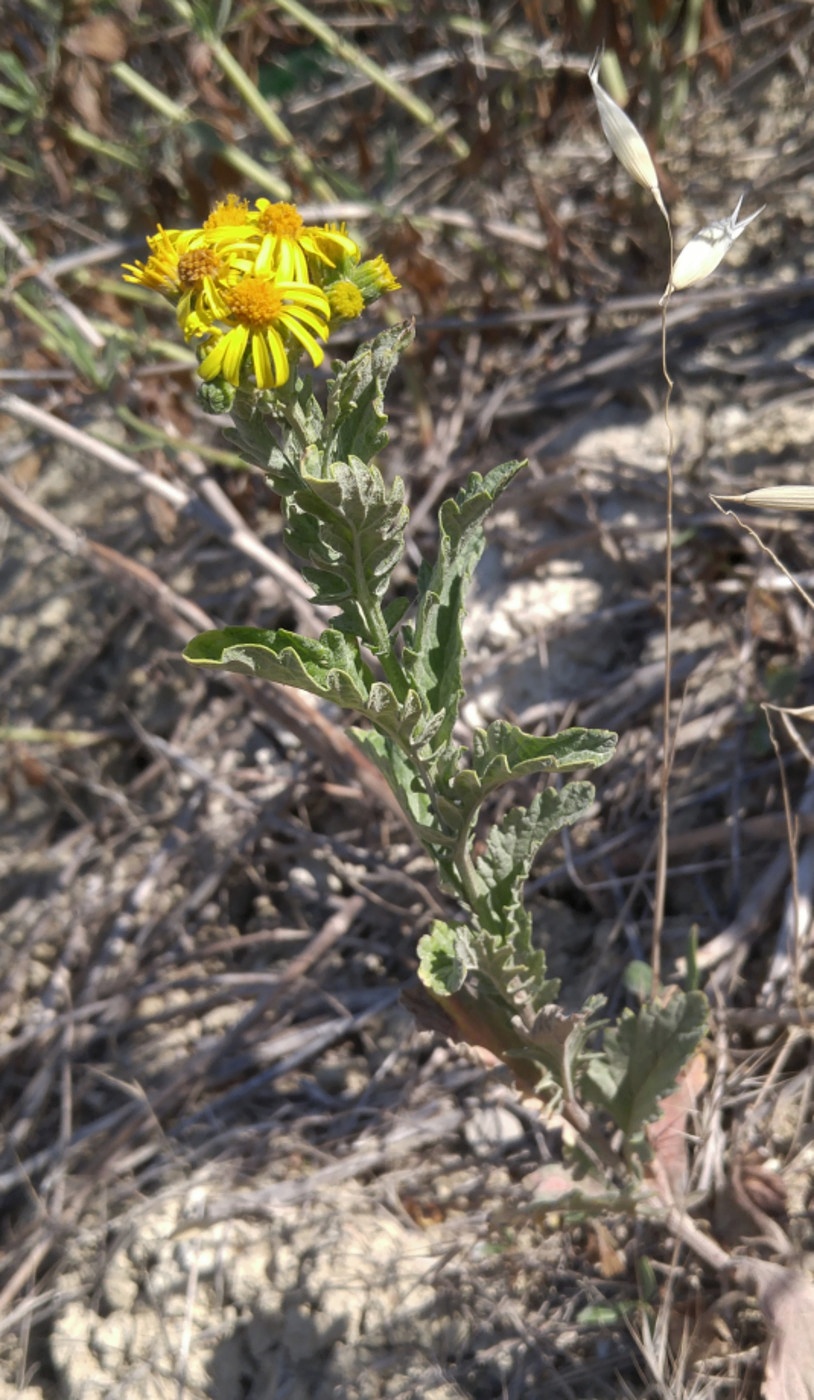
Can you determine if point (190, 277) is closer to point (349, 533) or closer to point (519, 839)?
point (349, 533)

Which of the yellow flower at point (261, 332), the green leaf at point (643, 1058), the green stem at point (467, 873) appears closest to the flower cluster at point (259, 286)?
the yellow flower at point (261, 332)

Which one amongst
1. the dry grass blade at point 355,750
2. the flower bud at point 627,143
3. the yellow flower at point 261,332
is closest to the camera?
the yellow flower at point 261,332

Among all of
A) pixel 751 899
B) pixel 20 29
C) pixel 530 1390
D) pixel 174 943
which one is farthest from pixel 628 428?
pixel 530 1390

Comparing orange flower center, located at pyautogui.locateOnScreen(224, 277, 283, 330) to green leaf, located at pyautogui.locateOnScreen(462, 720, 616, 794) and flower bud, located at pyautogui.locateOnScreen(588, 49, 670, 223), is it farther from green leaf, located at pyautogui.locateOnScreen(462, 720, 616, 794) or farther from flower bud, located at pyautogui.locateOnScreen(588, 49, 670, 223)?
flower bud, located at pyautogui.locateOnScreen(588, 49, 670, 223)

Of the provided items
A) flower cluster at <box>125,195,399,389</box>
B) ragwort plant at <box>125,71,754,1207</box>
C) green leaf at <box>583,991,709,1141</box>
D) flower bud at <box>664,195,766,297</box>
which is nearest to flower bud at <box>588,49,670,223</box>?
ragwort plant at <box>125,71,754,1207</box>

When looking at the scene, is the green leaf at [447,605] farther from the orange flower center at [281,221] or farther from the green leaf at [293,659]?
the orange flower center at [281,221]

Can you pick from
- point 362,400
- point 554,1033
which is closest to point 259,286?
point 362,400

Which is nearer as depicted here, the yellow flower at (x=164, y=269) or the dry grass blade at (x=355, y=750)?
the yellow flower at (x=164, y=269)
